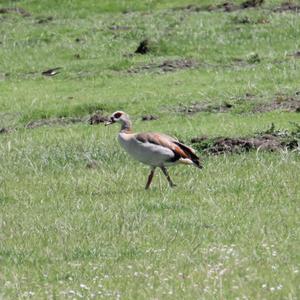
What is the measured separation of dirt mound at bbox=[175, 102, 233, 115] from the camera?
19.9 m

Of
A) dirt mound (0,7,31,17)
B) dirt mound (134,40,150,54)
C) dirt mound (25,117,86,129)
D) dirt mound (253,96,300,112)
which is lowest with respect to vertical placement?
dirt mound (0,7,31,17)

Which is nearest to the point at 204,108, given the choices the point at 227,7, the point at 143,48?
the point at 143,48

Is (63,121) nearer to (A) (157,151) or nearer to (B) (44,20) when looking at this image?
(A) (157,151)

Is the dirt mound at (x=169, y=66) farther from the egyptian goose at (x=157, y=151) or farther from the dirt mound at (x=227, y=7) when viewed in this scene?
the egyptian goose at (x=157, y=151)

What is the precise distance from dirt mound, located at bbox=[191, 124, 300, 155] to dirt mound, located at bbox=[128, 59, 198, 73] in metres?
8.07

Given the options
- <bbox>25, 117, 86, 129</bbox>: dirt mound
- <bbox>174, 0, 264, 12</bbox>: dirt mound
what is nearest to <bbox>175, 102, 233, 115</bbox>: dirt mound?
<bbox>25, 117, 86, 129</bbox>: dirt mound

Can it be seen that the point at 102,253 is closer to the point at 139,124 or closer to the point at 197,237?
the point at 197,237

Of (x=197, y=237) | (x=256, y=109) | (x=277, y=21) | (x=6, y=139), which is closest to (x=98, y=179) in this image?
(x=197, y=237)

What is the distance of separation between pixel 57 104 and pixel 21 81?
3074 mm

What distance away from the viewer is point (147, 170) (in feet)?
46.8

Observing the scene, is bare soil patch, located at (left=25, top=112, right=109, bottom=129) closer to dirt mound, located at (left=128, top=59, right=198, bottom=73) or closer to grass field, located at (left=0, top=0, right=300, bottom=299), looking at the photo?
grass field, located at (left=0, top=0, right=300, bottom=299)

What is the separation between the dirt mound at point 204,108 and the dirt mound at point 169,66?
3.47m

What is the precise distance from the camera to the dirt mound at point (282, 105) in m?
19.4

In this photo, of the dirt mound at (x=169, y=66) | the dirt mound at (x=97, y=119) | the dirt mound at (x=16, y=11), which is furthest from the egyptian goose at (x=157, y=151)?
the dirt mound at (x=16, y=11)
